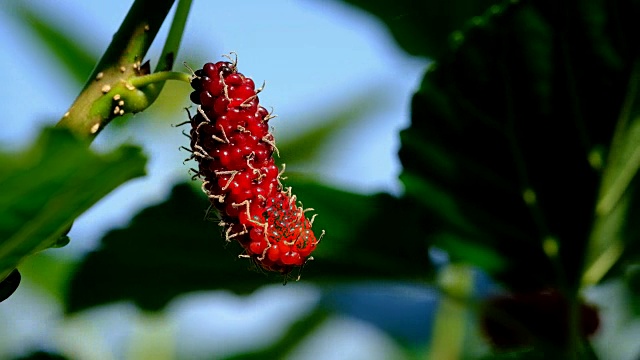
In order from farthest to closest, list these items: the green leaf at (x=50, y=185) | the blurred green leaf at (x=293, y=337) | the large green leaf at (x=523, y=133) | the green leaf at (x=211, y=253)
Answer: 1. the blurred green leaf at (x=293, y=337)
2. the green leaf at (x=211, y=253)
3. the large green leaf at (x=523, y=133)
4. the green leaf at (x=50, y=185)

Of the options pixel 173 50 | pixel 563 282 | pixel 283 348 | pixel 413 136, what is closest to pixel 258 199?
pixel 173 50

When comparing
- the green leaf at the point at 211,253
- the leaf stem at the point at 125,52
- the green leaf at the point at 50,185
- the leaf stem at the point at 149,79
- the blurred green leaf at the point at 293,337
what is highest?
the leaf stem at the point at 125,52

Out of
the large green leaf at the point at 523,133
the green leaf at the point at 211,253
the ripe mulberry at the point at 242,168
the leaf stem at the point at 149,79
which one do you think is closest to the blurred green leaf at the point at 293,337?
→ the green leaf at the point at 211,253

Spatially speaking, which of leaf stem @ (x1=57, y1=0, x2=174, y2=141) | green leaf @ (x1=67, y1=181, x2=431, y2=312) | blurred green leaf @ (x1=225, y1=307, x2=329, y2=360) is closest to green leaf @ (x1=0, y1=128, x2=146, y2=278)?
leaf stem @ (x1=57, y1=0, x2=174, y2=141)

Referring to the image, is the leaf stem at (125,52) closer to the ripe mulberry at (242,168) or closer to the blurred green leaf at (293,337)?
the ripe mulberry at (242,168)

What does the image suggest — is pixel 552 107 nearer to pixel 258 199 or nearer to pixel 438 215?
pixel 438 215

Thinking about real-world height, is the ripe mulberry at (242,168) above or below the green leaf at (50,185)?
below

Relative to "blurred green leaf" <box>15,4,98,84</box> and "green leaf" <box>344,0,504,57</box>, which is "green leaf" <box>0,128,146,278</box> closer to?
"green leaf" <box>344,0,504,57</box>
